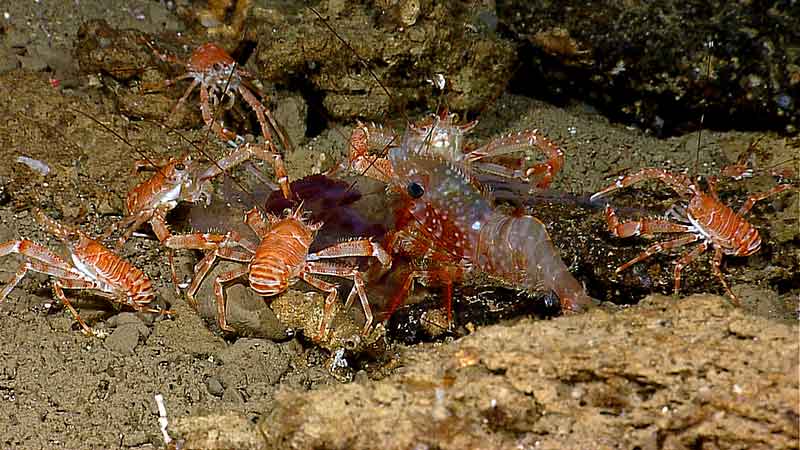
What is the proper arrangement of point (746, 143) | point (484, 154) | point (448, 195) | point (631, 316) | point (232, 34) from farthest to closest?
point (232, 34) → point (746, 143) → point (484, 154) → point (448, 195) → point (631, 316)

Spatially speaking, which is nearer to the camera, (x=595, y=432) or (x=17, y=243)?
(x=595, y=432)

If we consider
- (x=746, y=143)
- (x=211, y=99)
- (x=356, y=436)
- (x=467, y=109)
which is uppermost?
(x=746, y=143)

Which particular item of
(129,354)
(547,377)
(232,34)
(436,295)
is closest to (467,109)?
(436,295)

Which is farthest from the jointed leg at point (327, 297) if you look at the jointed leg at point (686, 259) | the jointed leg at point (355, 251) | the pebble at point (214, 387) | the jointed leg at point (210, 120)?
the jointed leg at point (686, 259)

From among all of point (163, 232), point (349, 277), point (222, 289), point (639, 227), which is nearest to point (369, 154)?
point (349, 277)

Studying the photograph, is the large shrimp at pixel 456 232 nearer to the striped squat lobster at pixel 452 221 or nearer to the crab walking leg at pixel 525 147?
the striped squat lobster at pixel 452 221

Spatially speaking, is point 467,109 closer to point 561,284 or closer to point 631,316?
point 561,284

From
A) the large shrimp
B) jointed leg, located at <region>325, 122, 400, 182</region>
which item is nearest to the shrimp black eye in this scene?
the large shrimp

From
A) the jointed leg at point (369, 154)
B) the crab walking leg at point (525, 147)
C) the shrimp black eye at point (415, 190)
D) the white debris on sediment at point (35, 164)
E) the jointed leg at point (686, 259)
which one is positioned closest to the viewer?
the jointed leg at point (686, 259)
